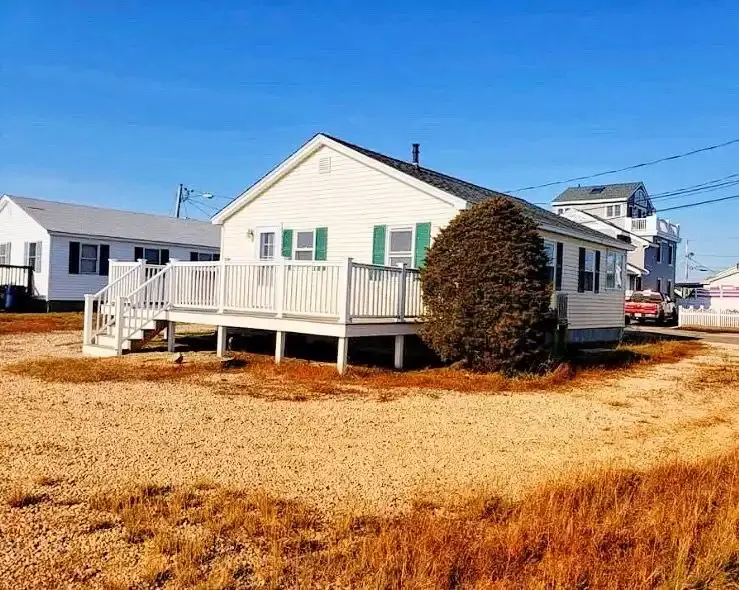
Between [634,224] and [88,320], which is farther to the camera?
[634,224]

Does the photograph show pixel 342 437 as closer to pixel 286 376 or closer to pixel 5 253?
pixel 286 376

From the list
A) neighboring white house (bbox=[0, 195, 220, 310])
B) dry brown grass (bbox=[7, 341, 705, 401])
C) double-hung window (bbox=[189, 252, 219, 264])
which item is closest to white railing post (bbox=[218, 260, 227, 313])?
dry brown grass (bbox=[7, 341, 705, 401])

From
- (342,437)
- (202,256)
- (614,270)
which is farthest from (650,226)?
(342,437)

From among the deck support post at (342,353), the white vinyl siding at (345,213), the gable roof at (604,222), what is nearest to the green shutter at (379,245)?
the white vinyl siding at (345,213)

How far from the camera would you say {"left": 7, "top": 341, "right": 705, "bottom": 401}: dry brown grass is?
31.4 feet

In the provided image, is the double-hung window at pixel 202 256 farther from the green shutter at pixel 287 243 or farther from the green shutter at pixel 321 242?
the green shutter at pixel 321 242

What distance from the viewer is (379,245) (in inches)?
552

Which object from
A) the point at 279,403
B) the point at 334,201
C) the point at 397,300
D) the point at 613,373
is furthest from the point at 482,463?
the point at 334,201

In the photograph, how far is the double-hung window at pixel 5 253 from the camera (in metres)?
27.0

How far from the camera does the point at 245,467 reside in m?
5.47

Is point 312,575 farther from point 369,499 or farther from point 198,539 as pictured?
point 369,499

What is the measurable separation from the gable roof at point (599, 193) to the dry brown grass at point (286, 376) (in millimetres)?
36638

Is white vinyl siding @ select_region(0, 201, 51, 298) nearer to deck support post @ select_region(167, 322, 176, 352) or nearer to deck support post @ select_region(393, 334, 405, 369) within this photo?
deck support post @ select_region(167, 322, 176, 352)

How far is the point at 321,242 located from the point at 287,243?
1161mm
